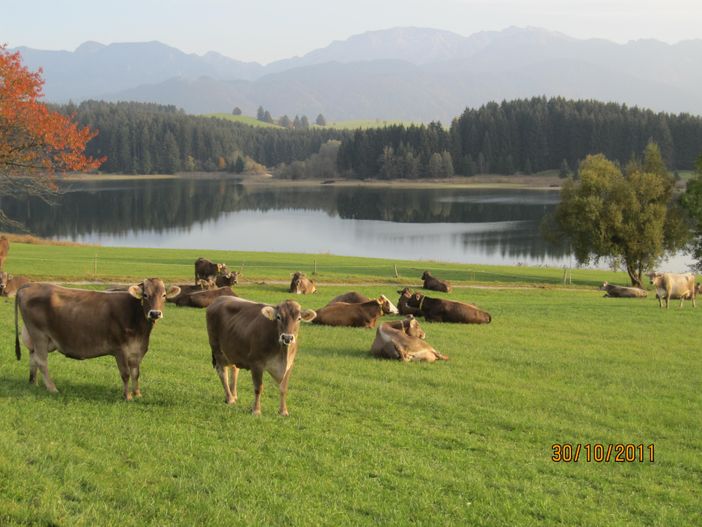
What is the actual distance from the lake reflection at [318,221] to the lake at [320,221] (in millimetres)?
118

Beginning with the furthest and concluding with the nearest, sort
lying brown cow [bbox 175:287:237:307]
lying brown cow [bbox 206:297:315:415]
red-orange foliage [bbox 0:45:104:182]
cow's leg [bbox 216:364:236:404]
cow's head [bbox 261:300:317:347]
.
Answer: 1. red-orange foliage [bbox 0:45:104:182]
2. lying brown cow [bbox 175:287:237:307]
3. cow's leg [bbox 216:364:236:404]
4. lying brown cow [bbox 206:297:315:415]
5. cow's head [bbox 261:300:317:347]

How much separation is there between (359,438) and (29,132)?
28.8 meters

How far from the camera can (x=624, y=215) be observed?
51.3 m

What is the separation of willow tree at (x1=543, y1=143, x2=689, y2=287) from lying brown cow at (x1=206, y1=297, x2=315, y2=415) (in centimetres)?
4185

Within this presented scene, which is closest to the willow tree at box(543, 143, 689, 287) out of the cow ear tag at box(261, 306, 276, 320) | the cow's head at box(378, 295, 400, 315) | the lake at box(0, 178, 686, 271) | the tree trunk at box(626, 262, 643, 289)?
the tree trunk at box(626, 262, 643, 289)

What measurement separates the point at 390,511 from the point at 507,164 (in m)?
175

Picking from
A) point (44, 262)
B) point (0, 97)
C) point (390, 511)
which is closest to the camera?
point (390, 511)

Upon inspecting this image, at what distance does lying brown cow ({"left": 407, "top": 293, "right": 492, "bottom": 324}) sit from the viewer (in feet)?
81.5

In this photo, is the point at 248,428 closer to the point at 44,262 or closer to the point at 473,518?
the point at 473,518

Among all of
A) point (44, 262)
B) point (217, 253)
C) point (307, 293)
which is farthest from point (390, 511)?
point (217, 253)

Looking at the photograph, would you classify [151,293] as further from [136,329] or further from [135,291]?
[136,329]

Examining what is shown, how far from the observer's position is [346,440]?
413 inches

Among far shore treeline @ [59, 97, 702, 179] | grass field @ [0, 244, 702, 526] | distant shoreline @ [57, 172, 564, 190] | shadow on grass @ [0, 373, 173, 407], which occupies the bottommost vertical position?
grass field @ [0, 244, 702, 526]

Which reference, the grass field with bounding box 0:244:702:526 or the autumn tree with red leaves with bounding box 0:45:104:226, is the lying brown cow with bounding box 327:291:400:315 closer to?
the grass field with bounding box 0:244:702:526
